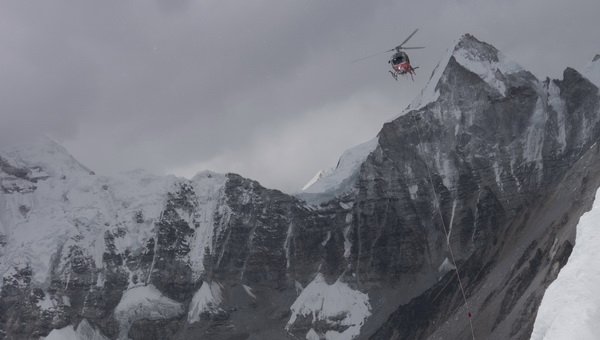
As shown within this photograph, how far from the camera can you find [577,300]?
1000 inches

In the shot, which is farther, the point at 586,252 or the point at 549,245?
the point at 549,245

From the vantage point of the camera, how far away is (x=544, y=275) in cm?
14662

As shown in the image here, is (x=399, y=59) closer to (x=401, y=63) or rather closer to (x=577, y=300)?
(x=401, y=63)

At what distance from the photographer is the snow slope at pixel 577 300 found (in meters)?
24.2

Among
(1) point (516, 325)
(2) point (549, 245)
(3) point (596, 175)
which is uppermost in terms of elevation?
(3) point (596, 175)

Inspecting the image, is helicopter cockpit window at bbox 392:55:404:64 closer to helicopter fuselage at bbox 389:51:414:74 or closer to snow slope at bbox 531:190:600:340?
helicopter fuselage at bbox 389:51:414:74

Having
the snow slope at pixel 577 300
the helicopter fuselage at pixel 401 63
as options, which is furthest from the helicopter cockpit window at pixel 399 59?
the snow slope at pixel 577 300

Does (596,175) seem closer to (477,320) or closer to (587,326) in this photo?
(477,320)

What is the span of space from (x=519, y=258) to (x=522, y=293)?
2405cm

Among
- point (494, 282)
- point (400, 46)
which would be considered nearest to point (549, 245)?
point (494, 282)

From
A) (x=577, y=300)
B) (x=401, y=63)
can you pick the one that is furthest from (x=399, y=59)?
(x=577, y=300)

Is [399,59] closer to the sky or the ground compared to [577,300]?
closer to the sky

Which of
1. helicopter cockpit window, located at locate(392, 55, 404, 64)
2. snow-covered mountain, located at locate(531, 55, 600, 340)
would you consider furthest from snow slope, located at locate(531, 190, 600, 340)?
helicopter cockpit window, located at locate(392, 55, 404, 64)

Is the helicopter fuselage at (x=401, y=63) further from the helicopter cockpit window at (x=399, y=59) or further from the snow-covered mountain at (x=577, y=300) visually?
the snow-covered mountain at (x=577, y=300)
